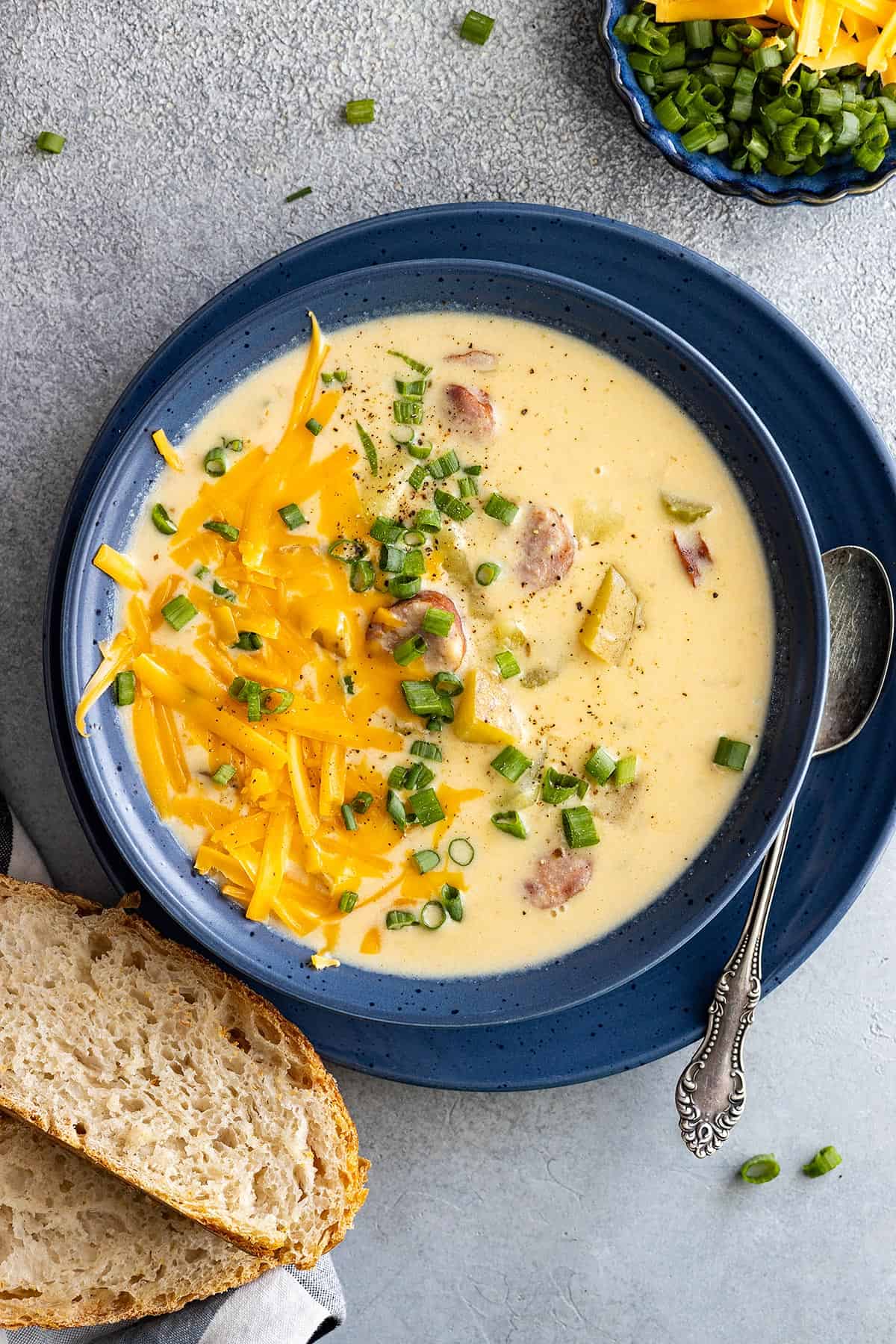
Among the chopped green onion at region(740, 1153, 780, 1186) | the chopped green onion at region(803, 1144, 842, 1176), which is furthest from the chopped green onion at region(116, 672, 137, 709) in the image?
the chopped green onion at region(803, 1144, 842, 1176)

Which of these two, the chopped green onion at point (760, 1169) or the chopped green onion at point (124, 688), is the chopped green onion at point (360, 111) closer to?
the chopped green onion at point (124, 688)

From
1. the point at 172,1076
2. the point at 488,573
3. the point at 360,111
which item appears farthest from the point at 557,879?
the point at 360,111

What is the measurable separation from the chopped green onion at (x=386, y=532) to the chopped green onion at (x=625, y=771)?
72cm

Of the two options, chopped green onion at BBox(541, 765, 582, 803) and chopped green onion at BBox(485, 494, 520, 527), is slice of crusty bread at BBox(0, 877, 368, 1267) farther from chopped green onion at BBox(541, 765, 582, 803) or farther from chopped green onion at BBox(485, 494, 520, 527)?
chopped green onion at BBox(485, 494, 520, 527)

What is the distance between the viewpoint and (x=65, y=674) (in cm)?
233

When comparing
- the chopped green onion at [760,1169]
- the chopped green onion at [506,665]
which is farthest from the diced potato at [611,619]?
the chopped green onion at [760,1169]

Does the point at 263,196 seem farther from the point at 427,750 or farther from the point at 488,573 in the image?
the point at 427,750

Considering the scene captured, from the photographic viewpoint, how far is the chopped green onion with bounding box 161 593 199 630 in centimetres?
240

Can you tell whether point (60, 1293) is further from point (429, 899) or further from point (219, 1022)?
point (429, 899)

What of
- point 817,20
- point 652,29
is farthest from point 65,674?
point 817,20

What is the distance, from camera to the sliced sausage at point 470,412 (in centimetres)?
241

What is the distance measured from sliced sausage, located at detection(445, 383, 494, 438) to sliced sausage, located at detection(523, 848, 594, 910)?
3.22 feet

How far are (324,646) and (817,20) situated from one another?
1.91m

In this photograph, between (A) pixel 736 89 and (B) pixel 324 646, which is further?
(A) pixel 736 89
